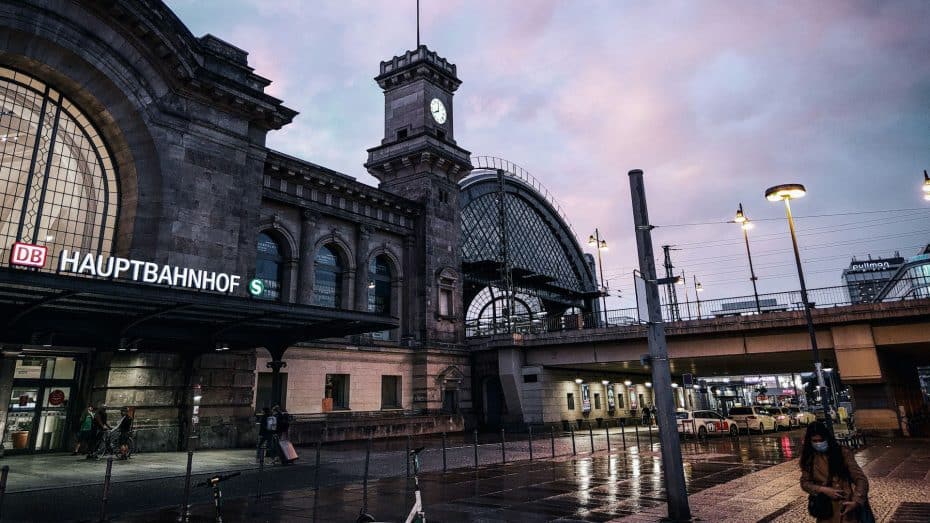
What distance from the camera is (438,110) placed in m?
42.8

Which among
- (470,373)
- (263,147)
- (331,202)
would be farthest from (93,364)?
(470,373)

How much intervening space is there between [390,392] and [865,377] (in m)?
25.8

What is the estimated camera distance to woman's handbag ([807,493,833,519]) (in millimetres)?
5941

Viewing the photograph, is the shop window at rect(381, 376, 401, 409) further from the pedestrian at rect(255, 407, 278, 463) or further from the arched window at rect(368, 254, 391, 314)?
the pedestrian at rect(255, 407, 278, 463)

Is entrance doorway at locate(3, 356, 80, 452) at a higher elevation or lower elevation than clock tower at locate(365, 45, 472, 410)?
lower

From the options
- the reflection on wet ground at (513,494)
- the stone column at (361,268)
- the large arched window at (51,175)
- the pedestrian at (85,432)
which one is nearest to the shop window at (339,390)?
the stone column at (361,268)

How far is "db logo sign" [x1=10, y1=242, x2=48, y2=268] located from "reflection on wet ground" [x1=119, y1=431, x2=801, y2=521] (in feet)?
31.2

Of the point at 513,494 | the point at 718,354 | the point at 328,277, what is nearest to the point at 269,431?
the point at 513,494

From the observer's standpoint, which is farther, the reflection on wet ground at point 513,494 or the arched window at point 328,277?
the arched window at point 328,277

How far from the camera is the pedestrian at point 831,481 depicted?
5.71 meters

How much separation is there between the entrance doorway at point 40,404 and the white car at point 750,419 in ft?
116

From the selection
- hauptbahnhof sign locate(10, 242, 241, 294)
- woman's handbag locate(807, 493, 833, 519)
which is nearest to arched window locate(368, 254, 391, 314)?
hauptbahnhof sign locate(10, 242, 241, 294)

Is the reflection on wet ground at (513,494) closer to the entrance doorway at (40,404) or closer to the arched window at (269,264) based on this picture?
the entrance doorway at (40,404)

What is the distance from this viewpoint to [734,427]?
33.4 metres
